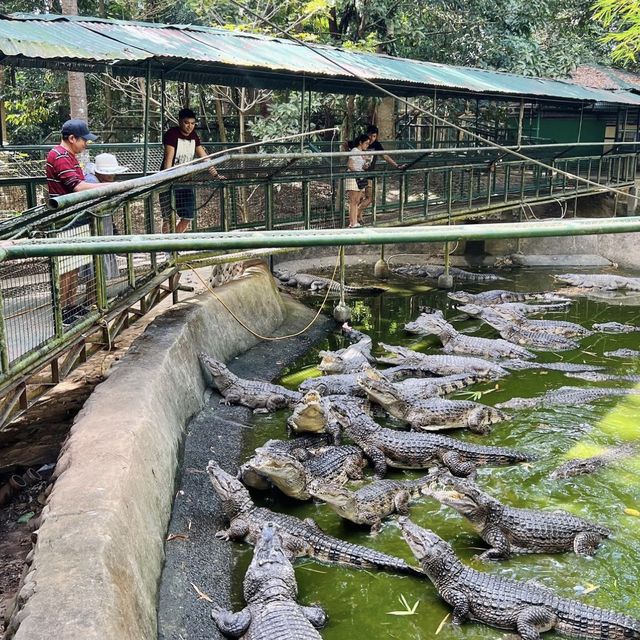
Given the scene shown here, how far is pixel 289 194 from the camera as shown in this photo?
9.12 metres

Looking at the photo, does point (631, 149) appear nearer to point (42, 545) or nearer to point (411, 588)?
point (411, 588)

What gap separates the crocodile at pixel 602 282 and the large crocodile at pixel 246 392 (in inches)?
280

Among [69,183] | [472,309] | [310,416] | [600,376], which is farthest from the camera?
[472,309]

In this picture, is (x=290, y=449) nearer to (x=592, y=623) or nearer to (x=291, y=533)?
(x=291, y=533)

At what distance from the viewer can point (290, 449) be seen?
5.60 m

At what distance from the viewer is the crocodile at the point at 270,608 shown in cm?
339

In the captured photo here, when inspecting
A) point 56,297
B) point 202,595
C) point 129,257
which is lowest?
point 202,595

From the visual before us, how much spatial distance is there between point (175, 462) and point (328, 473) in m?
1.14


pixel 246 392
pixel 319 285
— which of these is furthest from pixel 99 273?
pixel 319 285

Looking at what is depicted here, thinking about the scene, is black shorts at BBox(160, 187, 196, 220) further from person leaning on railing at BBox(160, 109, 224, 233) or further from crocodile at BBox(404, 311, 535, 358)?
crocodile at BBox(404, 311, 535, 358)

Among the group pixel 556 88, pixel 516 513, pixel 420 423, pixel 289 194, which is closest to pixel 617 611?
pixel 516 513

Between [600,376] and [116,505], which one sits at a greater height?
[116,505]

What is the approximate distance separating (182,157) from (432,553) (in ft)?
16.8

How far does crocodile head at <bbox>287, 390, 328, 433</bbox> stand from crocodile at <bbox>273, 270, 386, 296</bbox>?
5349mm
